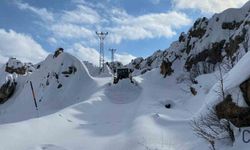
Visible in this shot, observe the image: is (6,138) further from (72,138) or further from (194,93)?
(194,93)

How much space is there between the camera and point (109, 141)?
55.6 feet

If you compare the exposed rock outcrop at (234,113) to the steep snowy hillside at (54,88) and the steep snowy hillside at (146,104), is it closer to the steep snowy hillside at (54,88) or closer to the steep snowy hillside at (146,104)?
the steep snowy hillside at (146,104)

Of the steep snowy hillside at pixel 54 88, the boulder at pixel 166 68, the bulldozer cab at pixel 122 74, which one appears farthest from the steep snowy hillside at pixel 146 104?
the bulldozer cab at pixel 122 74

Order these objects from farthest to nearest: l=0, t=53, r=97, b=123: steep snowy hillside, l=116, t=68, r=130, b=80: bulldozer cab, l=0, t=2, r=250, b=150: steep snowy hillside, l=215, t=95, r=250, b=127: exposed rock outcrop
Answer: l=116, t=68, r=130, b=80: bulldozer cab < l=0, t=53, r=97, b=123: steep snowy hillside < l=0, t=2, r=250, b=150: steep snowy hillside < l=215, t=95, r=250, b=127: exposed rock outcrop

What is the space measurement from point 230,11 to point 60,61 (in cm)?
2675

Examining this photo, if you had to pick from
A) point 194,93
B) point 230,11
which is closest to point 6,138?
point 194,93

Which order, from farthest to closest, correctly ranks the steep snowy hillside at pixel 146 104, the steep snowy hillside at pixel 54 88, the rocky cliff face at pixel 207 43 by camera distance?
the rocky cliff face at pixel 207 43 < the steep snowy hillside at pixel 54 88 < the steep snowy hillside at pixel 146 104

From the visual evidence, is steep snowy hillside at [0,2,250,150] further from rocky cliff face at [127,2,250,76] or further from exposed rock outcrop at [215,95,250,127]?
rocky cliff face at [127,2,250,76]

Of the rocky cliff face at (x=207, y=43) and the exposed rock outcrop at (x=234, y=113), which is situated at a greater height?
the rocky cliff face at (x=207, y=43)

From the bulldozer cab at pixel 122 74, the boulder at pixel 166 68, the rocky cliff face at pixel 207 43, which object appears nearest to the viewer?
the bulldozer cab at pixel 122 74

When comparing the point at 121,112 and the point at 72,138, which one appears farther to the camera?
the point at 121,112

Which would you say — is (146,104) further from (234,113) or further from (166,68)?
(166,68)

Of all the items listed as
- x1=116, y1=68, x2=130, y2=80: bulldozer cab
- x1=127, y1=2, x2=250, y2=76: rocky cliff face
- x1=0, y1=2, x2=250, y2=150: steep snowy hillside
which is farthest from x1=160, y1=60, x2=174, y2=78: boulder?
x1=116, y1=68, x2=130, y2=80: bulldozer cab

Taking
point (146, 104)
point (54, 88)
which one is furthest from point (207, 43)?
point (146, 104)
